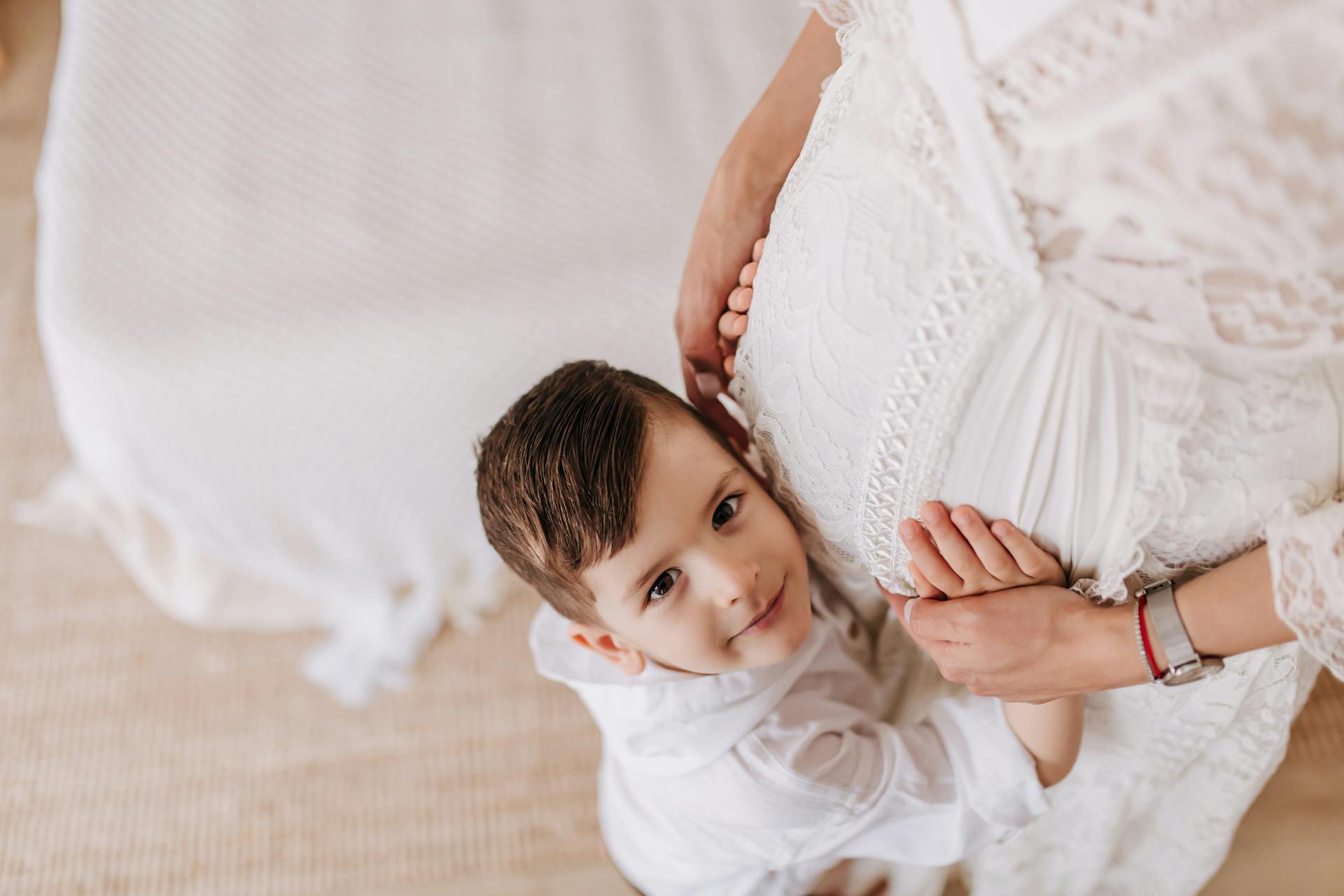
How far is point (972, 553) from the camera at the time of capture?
2.26 ft

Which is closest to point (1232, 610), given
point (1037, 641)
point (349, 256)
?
point (1037, 641)

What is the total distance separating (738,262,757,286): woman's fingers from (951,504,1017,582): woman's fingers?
0.28 metres

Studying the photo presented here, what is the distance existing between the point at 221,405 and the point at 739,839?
0.83 meters

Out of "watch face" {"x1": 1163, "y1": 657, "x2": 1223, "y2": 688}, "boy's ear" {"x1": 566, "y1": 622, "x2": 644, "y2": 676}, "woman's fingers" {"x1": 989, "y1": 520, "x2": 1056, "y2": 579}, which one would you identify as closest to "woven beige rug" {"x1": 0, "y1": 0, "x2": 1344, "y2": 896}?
"boy's ear" {"x1": 566, "y1": 622, "x2": 644, "y2": 676}

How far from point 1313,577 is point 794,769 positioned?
0.46m

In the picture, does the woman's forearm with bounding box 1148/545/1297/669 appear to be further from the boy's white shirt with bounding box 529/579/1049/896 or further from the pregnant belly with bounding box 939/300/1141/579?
the boy's white shirt with bounding box 529/579/1049/896

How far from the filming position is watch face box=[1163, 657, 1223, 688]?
2.24 ft

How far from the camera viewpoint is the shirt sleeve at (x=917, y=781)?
0.90m

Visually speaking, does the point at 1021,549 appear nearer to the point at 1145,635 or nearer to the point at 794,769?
the point at 1145,635

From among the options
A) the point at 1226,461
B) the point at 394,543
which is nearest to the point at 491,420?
the point at 394,543

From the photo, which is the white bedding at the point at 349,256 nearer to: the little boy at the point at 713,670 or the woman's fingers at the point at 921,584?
the little boy at the point at 713,670

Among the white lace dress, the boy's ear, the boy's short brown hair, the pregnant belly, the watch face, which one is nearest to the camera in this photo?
the white lace dress

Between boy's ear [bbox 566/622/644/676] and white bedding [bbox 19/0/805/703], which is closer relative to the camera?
boy's ear [bbox 566/622/644/676]

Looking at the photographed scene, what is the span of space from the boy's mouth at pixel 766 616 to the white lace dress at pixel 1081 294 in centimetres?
11
